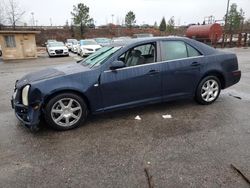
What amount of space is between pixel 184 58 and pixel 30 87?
120 inches

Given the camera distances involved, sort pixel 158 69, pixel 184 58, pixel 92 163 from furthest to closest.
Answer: pixel 184 58 < pixel 158 69 < pixel 92 163

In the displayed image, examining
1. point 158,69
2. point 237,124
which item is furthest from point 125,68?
point 237,124

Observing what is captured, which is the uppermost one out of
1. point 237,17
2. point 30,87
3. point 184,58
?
point 237,17

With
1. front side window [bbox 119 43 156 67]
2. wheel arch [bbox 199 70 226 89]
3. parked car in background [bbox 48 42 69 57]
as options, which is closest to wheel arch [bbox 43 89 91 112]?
front side window [bbox 119 43 156 67]

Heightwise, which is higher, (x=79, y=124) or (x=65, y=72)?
(x=65, y=72)

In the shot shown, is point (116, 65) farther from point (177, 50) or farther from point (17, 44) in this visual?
point (17, 44)

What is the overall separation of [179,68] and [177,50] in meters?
0.41

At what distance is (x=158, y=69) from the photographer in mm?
4641

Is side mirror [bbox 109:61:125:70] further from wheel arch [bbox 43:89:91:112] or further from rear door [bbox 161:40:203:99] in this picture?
rear door [bbox 161:40:203:99]

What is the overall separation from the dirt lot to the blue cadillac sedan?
0.35 metres

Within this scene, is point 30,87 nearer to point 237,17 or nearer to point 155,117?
point 155,117

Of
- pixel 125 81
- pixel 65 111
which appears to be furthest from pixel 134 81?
pixel 65 111

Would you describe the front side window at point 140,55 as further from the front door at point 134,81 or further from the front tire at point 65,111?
the front tire at point 65,111

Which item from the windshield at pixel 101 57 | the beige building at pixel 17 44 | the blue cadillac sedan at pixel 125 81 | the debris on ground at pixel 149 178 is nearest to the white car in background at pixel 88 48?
the beige building at pixel 17 44
